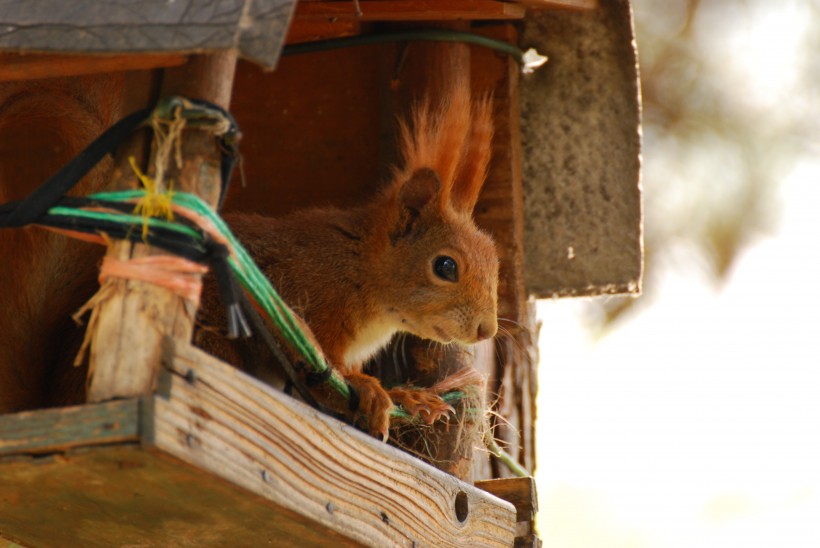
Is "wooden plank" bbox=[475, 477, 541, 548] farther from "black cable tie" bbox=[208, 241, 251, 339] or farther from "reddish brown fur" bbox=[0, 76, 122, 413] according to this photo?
"black cable tie" bbox=[208, 241, 251, 339]

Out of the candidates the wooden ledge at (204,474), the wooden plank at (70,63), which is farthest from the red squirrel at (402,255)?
the wooden plank at (70,63)

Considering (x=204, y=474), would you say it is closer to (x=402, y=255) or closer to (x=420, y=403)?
(x=420, y=403)

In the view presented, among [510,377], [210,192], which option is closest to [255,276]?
[210,192]

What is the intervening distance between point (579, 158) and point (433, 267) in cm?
53

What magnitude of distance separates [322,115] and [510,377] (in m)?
0.67

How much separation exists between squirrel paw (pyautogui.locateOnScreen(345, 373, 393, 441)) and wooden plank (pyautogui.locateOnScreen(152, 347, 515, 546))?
10cm

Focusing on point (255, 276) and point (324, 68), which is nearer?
point (255, 276)

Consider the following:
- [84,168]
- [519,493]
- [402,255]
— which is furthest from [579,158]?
[84,168]

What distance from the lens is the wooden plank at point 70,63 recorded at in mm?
1587

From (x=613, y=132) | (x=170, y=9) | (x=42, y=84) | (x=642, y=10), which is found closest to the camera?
(x=170, y=9)

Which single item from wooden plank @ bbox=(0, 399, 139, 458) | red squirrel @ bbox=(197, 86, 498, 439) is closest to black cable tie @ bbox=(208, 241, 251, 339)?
wooden plank @ bbox=(0, 399, 139, 458)

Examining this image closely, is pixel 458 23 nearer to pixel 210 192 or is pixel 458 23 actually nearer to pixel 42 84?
pixel 42 84

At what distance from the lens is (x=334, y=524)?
1728 millimetres

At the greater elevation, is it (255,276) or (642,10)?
(642,10)
